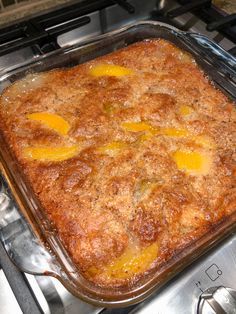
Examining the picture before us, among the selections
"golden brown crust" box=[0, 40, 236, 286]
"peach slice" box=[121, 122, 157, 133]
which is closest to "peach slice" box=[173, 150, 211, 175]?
"golden brown crust" box=[0, 40, 236, 286]

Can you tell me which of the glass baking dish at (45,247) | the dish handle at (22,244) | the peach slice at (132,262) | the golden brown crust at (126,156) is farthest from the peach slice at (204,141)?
the dish handle at (22,244)

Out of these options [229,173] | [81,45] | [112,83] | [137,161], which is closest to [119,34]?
[81,45]

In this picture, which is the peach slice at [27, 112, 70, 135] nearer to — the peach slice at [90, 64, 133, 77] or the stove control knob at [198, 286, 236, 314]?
the peach slice at [90, 64, 133, 77]

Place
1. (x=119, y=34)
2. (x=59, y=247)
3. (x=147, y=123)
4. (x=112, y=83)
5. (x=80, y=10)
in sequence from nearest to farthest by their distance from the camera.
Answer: (x=59, y=247) → (x=147, y=123) → (x=112, y=83) → (x=119, y=34) → (x=80, y=10)

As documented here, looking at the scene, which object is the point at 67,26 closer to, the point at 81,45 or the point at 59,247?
the point at 81,45

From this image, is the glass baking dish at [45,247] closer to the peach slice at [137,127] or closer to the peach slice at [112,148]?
the peach slice at [112,148]

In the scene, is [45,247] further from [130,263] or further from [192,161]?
[192,161]
